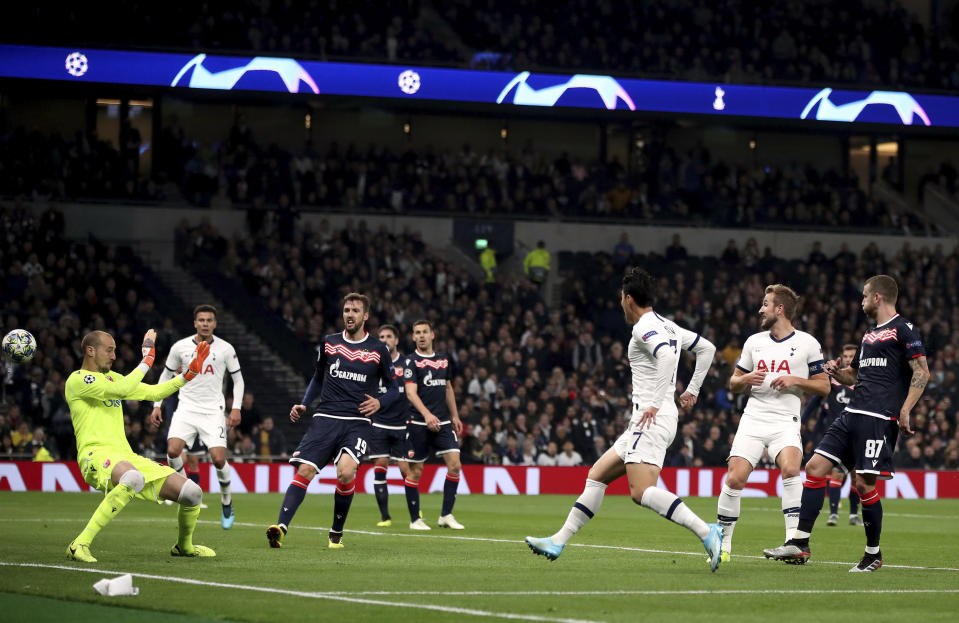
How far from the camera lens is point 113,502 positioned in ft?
39.7

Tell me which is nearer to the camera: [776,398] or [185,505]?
[185,505]

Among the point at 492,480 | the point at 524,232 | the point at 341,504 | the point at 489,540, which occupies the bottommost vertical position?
the point at 492,480

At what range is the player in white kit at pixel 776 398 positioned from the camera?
13305 mm

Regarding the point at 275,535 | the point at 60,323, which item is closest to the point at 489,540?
the point at 275,535

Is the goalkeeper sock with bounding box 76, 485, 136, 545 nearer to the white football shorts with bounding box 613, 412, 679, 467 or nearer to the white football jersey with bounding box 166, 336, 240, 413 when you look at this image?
the white football shorts with bounding box 613, 412, 679, 467

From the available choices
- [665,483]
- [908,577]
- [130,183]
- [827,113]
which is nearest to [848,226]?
[827,113]

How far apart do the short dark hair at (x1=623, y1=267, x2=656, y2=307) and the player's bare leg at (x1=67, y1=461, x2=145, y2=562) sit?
4.37 metres

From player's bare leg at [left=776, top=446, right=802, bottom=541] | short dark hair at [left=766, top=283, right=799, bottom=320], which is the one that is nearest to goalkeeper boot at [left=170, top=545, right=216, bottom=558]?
player's bare leg at [left=776, top=446, right=802, bottom=541]

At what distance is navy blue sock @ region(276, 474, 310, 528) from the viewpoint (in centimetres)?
1384

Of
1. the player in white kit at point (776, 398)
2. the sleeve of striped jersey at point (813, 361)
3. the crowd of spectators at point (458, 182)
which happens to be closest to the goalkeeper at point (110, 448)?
the player in white kit at point (776, 398)

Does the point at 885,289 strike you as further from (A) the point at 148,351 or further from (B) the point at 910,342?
(A) the point at 148,351

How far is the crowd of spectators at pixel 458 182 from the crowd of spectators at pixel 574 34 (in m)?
3.20

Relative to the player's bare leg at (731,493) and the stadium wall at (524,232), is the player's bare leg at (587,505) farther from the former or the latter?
the stadium wall at (524,232)

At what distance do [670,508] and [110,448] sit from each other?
4.79 m
